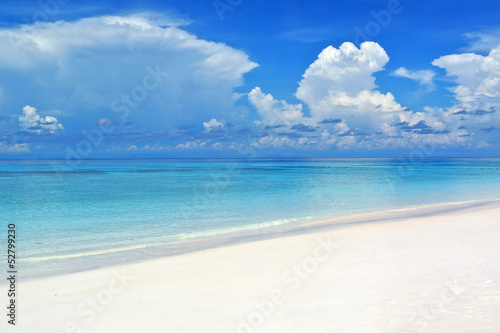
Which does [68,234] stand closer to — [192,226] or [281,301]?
[192,226]

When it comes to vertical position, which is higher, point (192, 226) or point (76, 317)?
point (192, 226)

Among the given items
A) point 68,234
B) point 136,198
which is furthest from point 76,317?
point 136,198

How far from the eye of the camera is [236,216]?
20.8m

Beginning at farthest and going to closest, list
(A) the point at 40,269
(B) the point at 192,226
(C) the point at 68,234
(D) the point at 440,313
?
1. (B) the point at 192,226
2. (C) the point at 68,234
3. (A) the point at 40,269
4. (D) the point at 440,313

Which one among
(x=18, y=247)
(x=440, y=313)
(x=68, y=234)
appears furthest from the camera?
(x=68, y=234)

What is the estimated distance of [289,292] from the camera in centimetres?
746

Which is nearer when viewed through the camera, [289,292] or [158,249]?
[289,292]

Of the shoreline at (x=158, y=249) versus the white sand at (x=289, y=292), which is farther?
the shoreline at (x=158, y=249)

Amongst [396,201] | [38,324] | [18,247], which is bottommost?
[38,324]

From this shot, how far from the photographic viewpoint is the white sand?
609 cm

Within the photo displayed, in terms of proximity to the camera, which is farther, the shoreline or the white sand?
the shoreline

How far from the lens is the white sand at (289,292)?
240 inches

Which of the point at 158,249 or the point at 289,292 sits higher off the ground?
the point at 158,249

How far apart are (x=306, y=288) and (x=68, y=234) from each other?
39.0ft
